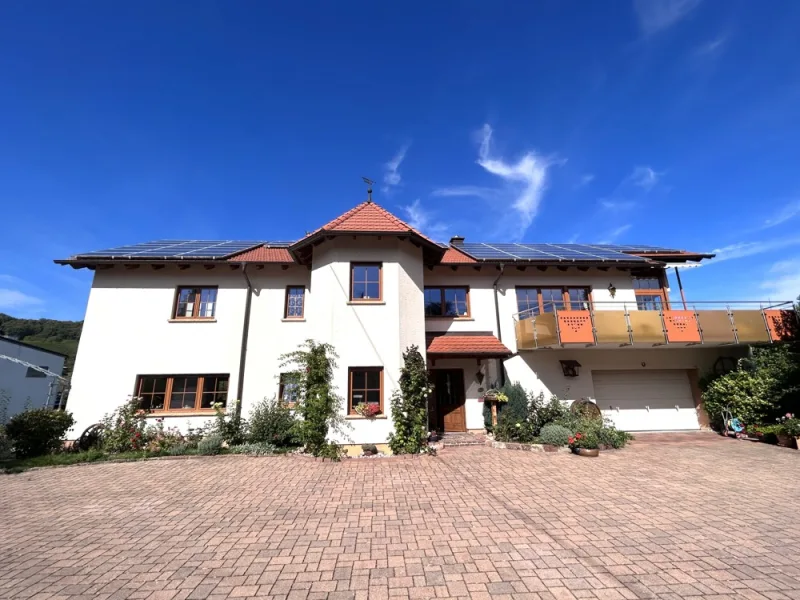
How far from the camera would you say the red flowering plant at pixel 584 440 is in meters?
10.1

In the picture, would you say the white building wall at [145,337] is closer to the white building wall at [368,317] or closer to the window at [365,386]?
the white building wall at [368,317]

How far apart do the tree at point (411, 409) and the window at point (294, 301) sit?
5.10m

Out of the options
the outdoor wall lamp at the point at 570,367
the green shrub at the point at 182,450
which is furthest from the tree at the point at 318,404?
the outdoor wall lamp at the point at 570,367

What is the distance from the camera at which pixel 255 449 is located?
10562 millimetres

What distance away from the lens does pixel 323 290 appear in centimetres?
1139

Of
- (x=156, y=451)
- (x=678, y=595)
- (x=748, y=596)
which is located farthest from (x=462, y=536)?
(x=156, y=451)

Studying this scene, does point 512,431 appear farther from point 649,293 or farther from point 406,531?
point 649,293

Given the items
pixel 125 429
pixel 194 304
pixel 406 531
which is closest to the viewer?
pixel 406 531

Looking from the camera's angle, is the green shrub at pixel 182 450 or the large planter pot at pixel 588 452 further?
the green shrub at pixel 182 450

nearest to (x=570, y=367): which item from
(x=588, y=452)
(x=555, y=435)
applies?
(x=555, y=435)

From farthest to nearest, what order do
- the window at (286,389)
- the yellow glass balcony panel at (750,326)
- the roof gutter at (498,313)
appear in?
1. the roof gutter at (498,313)
2. the yellow glass balcony panel at (750,326)
3. the window at (286,389)

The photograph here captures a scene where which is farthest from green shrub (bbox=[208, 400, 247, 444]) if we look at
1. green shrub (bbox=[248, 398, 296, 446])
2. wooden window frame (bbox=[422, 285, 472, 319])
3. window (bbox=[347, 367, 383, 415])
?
wooden window frame (bbox=[422, 285, 472, 319])

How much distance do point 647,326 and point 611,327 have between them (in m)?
1.33

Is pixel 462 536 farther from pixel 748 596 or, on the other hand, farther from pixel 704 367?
pixel 704 367
